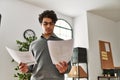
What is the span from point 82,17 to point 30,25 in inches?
57.3

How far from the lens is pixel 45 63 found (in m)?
1.24

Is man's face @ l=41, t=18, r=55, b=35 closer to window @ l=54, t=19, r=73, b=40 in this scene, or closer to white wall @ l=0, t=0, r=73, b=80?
white wall @ l=0, t=0, r=73, b=80

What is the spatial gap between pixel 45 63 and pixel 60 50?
149mm

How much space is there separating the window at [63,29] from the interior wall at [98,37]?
0.60 metres

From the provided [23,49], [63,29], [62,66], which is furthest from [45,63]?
[63,29]

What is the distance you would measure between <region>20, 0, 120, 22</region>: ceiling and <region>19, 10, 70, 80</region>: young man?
247 centimetres

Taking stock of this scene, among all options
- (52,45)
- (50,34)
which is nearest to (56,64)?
(52,45)

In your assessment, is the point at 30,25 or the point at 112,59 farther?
the point at 112,59

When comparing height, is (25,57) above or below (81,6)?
below

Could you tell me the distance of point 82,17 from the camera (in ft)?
14.3

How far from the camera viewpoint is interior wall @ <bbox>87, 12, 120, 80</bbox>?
159 inches

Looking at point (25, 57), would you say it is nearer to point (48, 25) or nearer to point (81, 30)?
point (48, 25)

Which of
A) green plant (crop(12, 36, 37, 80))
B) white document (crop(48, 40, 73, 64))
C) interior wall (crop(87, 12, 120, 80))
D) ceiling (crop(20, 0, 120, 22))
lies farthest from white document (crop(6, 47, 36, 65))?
interior wall (crop(87, 12, 120, 80))

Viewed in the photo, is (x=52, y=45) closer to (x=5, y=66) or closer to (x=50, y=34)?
(x=50, y=34)
